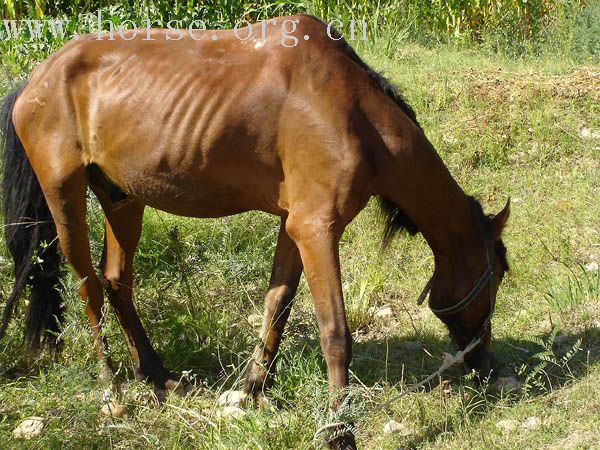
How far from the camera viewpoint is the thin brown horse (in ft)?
13.8

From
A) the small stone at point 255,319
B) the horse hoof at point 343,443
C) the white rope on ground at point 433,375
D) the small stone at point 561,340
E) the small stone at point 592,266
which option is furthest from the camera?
the small stone at point 592,266

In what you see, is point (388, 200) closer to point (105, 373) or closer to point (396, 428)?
point (396, 428)

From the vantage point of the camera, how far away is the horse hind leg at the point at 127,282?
5133 millimetres

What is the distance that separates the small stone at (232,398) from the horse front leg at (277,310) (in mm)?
50

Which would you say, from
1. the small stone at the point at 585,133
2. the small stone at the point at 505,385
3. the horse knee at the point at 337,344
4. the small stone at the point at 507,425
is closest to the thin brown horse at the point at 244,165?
the horse knee at the point at 337,344

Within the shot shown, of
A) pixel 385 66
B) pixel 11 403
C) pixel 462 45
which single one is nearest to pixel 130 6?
pixel 385 66

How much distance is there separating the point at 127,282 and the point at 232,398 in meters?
1.04

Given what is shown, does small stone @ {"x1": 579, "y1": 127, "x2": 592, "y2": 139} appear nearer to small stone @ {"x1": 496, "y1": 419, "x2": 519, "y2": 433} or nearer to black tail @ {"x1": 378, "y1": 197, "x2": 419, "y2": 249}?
black tail @ {"x1": 378, "y1": 197, "x2": 419, "y2": 249}

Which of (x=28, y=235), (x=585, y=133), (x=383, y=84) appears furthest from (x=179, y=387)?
(x=585, y=133)

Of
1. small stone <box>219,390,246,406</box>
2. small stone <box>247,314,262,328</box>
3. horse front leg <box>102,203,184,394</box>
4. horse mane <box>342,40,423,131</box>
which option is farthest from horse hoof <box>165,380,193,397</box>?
horse mane <box>342,40,423,131</box>

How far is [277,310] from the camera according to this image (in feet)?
15.9

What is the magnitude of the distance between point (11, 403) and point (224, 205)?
1478 mm

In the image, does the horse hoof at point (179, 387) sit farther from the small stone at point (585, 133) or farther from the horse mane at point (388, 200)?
the small stone at point (585, 133)

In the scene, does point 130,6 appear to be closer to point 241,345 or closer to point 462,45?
point 462,45
